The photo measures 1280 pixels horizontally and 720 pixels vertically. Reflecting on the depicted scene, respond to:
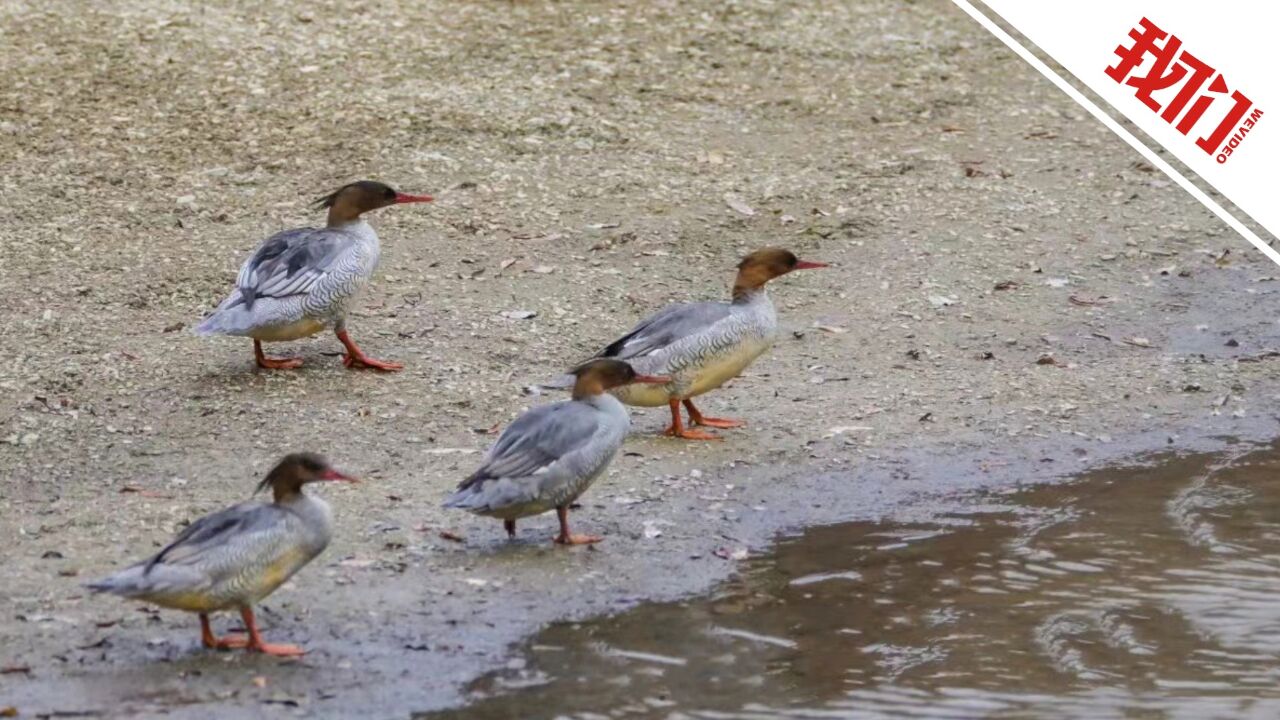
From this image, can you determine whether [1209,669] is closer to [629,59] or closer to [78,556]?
[78,556]

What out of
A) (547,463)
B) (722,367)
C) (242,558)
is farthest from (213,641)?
(722,367)

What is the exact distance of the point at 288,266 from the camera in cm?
960

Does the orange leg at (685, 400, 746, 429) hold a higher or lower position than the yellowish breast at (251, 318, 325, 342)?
higher

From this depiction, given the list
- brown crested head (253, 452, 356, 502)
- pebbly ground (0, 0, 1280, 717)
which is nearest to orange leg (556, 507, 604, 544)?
pebbly ground (0, 0, 1280, 717)

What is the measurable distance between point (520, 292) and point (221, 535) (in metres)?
4.89

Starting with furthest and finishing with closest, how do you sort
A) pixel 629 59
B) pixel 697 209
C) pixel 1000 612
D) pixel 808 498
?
pixel 629 59
pixel 697 209
pixel 808 498
pixel 1000 612

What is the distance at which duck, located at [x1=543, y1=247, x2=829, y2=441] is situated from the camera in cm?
895

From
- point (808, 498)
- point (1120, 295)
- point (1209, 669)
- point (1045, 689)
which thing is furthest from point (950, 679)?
point (1120, 295)

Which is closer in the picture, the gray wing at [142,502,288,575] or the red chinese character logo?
the gray wing at [142,502,288,575]

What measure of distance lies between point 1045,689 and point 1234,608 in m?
1.22

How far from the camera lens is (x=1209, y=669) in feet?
22.3

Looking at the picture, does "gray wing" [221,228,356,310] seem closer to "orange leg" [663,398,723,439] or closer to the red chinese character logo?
"orange leg" [663,398,723,439]

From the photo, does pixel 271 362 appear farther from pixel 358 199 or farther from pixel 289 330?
pixel 358 199

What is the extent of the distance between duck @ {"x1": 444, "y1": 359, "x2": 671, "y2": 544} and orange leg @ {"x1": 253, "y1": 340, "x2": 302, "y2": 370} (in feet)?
8.50
